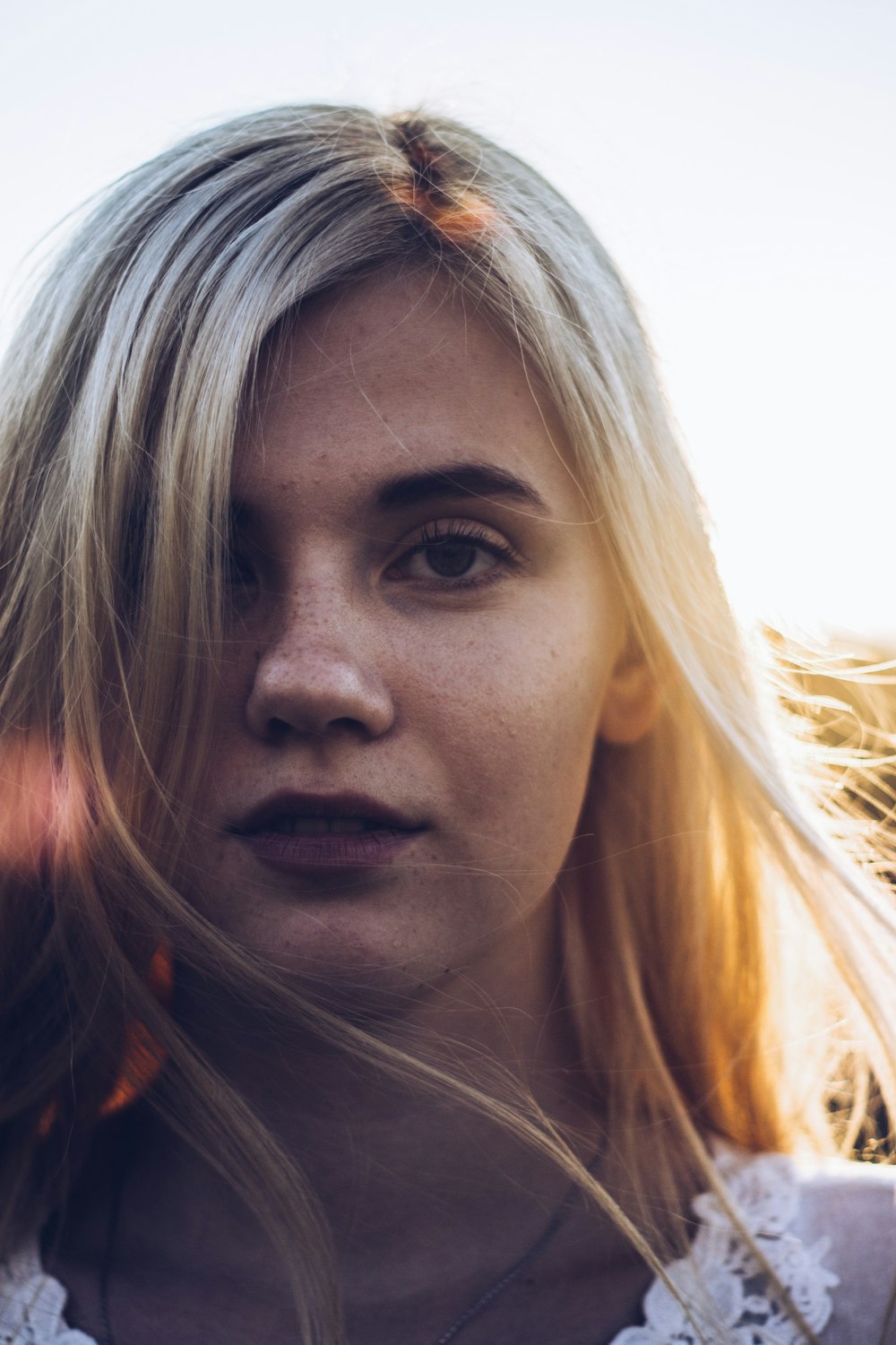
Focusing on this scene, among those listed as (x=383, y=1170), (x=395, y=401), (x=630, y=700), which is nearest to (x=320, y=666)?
(x=395, y=401)

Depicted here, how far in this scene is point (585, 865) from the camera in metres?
2.01

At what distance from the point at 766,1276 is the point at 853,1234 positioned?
0.16 m

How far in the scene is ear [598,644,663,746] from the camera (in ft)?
5.94

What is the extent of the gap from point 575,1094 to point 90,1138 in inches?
32.3

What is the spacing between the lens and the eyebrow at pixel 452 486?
5.08ft

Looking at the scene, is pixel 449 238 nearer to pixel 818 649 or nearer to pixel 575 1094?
pixel 818 649

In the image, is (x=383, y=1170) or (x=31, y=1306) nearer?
(x=31, y=1306)

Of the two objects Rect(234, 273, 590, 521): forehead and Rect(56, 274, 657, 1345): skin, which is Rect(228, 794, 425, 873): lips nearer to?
Rect(56, 274, 657, 1345): skin

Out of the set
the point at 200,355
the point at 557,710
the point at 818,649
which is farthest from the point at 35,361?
the point at 818,649

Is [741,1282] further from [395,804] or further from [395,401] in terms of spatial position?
[395,401]

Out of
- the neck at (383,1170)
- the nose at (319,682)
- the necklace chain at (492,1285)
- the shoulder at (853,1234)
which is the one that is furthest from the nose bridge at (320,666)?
the shoulder at (853,1234)

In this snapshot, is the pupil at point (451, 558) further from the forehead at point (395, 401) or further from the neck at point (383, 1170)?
the neck at point (383, 1170)

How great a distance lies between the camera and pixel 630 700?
1854 mm

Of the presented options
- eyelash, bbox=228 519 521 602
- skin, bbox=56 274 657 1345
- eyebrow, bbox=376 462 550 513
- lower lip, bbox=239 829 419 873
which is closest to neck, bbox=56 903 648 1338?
skin, bbox=56 274 657 1345
